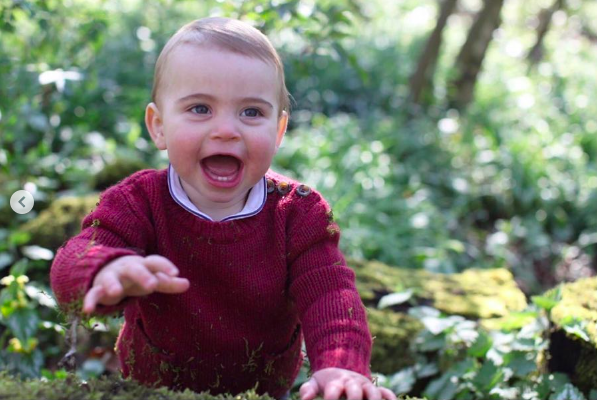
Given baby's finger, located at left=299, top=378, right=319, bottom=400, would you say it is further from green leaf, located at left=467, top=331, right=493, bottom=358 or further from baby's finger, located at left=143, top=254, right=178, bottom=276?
green leaf, located at left=467, top=331, right=493, bottom=358

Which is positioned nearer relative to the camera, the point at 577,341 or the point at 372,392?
the point at 372,392

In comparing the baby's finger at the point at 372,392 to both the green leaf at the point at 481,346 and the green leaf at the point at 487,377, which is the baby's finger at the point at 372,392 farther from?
the green leaf at the point at 481,346

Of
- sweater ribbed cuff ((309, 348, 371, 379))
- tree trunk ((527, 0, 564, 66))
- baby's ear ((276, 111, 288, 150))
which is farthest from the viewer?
tree trunk ((527, 0, 564, 66))

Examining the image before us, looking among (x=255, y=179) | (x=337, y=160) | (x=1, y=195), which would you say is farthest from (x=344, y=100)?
(x=255, y=179)

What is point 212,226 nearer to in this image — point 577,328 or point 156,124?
point 156,124

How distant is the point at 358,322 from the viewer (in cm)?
181

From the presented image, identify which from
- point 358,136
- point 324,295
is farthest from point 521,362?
point 358,136

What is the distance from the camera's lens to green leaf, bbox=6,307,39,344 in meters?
2.90

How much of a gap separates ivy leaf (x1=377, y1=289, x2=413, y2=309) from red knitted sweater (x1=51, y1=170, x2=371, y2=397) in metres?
1.20

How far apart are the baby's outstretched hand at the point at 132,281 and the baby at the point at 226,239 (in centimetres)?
14

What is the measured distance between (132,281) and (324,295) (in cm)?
60

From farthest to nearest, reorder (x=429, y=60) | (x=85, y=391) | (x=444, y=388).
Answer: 1. (x=429, y=60)
2. (x=444, y=388)
3. (x=85, y=391)

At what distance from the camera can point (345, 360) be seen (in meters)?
1.69

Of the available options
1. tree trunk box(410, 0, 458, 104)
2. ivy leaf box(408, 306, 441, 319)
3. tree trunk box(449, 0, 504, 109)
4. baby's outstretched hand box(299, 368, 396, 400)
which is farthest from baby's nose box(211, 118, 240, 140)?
tree trunk box(449, 0, 504, 109)
